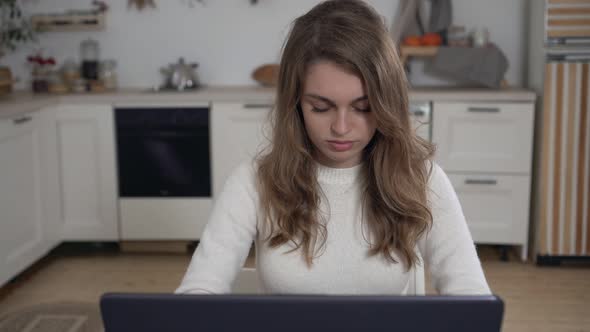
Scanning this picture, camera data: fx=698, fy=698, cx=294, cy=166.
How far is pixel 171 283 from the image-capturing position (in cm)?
339

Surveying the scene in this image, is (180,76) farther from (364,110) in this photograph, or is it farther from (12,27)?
(364,110)

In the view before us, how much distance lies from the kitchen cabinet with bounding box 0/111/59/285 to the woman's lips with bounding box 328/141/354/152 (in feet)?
7.51

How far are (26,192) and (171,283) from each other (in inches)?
32.1

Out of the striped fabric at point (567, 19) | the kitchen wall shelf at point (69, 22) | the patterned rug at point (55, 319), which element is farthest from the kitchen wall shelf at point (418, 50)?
the patterned rug at point (55, 319)

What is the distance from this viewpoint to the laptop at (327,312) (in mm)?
732

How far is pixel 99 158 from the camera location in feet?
12.1

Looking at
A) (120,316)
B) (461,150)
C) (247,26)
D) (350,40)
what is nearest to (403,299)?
(120,316)

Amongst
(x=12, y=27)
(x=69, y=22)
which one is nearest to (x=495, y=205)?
(x=69, y=22)

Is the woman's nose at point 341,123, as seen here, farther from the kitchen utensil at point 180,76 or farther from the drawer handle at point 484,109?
the kitchen utensil at point 180,76

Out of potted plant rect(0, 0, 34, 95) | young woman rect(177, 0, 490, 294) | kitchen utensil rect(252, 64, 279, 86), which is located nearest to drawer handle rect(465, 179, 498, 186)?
kitchen utensil rect(252, 64, 279, 86)

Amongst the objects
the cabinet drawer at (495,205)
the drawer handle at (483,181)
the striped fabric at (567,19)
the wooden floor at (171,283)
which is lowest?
the wooden floor at (171,283)

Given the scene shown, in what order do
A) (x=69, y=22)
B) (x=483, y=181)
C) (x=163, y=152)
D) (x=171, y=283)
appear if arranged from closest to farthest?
(x=171, y=283) < (x=483, y=181) < (x=163, y=152) < (x=69, y=22)

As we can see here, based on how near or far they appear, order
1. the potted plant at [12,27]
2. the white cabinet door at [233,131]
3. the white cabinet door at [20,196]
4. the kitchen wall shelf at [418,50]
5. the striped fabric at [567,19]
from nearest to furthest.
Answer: the white cabinet door at [20,196] < the striped fabric at [567,19] < the white cabinet door at [233,131] < the kitchen wall shelf at [418,50] < the potted plant at [12,27]

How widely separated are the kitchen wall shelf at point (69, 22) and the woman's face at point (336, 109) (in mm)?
3107
